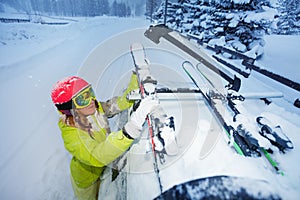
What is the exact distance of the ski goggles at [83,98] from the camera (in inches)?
67.3

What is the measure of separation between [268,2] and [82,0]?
289 ft

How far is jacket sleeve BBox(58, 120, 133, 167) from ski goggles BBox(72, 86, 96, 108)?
0.26 metres

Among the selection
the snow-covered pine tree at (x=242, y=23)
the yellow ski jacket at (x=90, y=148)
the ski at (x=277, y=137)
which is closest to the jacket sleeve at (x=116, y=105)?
the yellow ski jacket at (x=90, y=148)

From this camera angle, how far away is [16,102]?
15.7ft

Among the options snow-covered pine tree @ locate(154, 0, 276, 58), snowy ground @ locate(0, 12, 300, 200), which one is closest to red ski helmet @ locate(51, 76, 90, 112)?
snowy ground @ locate(0, 12, 300, 200)

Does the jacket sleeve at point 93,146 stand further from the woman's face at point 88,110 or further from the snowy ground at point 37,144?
the snowy ground at point 37,144

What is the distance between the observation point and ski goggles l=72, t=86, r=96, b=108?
1710 millimetres

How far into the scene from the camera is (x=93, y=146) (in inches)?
63.5

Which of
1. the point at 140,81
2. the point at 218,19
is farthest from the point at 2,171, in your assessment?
the point at 218,19

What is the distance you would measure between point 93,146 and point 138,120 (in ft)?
1.84

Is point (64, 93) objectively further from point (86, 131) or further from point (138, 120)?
point (138, 120)

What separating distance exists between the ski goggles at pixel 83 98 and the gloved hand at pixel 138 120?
62 centimetres

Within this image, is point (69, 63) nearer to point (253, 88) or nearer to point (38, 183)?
point (38, 183)

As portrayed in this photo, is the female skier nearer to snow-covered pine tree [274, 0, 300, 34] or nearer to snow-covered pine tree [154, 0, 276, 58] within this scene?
snow-covered pine tree [154, 0, 276, 58]
